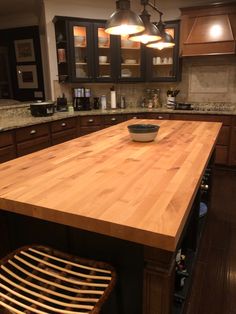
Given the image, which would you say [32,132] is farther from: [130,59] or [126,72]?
[130,59]

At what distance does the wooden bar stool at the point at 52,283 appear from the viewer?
94 centimetres

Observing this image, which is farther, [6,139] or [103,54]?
[103,54]

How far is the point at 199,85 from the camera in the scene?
4.44 meters

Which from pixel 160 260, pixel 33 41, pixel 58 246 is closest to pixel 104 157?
pixel 58 246

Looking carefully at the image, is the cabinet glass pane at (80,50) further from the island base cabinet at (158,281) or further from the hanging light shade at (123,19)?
the island base cabinet at (158,281)

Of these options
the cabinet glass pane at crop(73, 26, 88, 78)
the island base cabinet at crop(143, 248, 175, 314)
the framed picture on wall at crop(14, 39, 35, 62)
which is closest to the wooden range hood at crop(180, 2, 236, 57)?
the cabinet glass pane at crop(73, 26, 88, 78)

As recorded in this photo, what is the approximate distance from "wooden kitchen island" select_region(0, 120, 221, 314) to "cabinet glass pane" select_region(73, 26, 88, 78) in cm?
283

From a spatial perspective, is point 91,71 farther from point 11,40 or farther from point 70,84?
point 11,40

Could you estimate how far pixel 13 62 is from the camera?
513 cm

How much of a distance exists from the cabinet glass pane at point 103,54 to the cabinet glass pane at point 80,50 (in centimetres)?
23

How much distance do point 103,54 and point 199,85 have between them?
5.49 feet

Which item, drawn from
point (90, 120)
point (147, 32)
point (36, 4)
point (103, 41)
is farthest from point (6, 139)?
point (36, 4)

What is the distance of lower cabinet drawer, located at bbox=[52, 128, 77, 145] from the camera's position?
12.1ft

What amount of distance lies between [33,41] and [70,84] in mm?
1121
